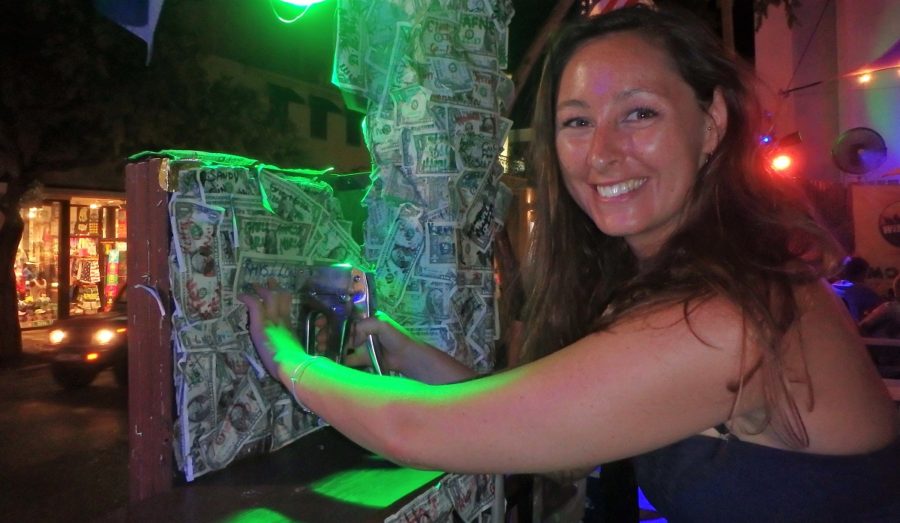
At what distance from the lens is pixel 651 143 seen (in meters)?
1.12

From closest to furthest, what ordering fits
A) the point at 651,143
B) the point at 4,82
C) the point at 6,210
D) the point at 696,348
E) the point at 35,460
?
the point at 696,348 → the point at 651,143 → the point at 35,460 → the point at 4,82 → the point at 6,210

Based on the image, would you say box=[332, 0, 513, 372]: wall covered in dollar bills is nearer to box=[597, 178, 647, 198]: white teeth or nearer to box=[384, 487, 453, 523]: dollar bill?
box=[384, 487, 453, 523]: dollar bill

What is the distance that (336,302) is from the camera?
1559 millimetres

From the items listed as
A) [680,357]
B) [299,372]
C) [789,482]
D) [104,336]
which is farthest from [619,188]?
[104,336]

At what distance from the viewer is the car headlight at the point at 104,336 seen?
7.37 m

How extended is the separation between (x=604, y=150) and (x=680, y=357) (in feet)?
1.43

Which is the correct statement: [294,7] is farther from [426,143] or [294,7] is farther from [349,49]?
[426,143]

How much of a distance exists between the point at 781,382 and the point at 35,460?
20.4 feet

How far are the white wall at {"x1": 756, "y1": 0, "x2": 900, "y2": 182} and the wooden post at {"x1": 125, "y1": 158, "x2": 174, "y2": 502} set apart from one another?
9.92m

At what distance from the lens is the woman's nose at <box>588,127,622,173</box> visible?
1144mm

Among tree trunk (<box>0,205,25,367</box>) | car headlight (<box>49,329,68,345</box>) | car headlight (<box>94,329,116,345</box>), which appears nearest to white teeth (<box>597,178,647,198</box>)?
car headlight (<box>94,329,116,345</box>)

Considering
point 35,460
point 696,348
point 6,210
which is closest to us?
point 696,348

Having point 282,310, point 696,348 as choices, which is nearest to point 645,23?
point 696,348

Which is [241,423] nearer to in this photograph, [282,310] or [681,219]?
[282,310]
